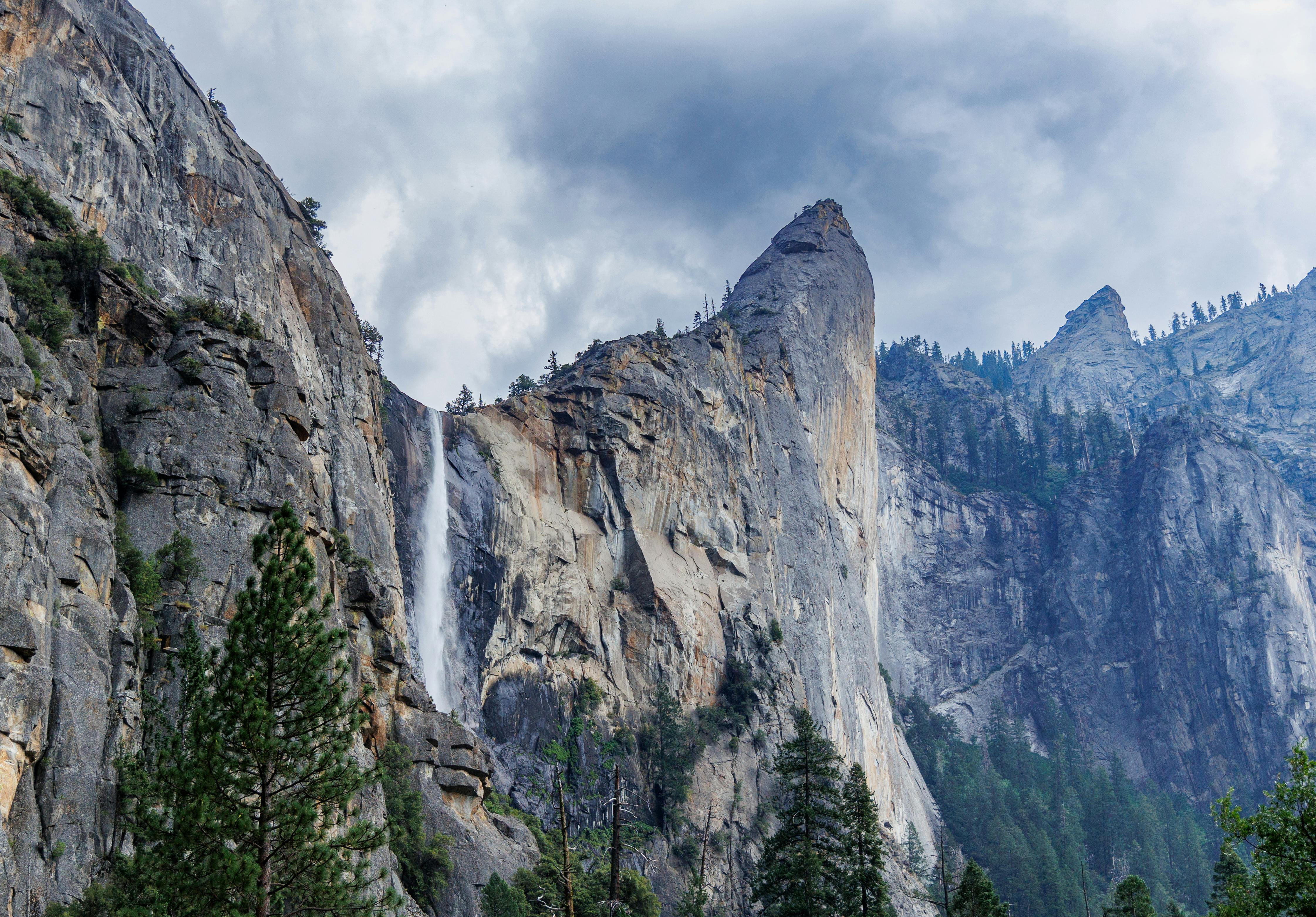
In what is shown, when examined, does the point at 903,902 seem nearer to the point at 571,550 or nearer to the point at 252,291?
the point at 571,550

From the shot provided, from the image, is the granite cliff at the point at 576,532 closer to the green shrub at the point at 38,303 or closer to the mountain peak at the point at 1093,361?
the green shrub at the point at 38,303

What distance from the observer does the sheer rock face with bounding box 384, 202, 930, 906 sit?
2084 inches

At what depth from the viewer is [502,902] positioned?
3178 centimetres

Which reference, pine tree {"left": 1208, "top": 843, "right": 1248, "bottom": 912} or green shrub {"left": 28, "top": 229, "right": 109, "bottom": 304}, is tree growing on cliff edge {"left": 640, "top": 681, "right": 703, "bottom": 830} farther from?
green shrub {"left": 28, "top": 229, "right": 109, "bottom": 304}

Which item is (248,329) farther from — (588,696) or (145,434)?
(588,696)

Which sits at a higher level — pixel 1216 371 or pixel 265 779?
pixel 1216 371

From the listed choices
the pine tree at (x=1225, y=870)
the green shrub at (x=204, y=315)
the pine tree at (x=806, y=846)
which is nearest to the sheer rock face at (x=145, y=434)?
the green shrub at (x=204, y=315)

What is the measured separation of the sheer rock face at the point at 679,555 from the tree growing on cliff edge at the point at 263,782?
32.1m

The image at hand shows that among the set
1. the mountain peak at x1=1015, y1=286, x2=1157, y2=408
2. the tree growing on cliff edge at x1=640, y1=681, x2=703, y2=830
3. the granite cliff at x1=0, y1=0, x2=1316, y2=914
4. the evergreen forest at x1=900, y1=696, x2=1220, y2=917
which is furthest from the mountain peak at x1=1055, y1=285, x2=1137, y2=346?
the tree growing on cliff edge at x1=640, y1=681, x2=703, y2=830

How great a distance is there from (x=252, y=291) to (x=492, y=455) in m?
20.8

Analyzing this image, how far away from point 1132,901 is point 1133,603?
7716 cm

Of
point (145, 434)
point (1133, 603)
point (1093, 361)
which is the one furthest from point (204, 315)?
point (1093, 361)

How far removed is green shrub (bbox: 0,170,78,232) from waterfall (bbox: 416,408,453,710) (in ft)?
78.5

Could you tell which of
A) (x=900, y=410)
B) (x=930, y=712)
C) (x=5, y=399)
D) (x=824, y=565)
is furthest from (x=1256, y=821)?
(x=900, y=410)
